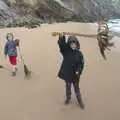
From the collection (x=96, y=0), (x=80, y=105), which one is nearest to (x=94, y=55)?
(x=80, y=105)

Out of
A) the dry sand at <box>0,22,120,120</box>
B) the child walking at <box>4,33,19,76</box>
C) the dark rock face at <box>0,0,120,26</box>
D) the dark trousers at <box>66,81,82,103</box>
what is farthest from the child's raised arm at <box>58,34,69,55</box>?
the dark rock face at <box>0,0,120,26</box>

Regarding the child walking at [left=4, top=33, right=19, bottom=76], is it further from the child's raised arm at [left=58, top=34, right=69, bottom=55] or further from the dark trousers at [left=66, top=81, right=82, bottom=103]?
the child's raised arm at [left=58, top=34, right=69, bottom=55]

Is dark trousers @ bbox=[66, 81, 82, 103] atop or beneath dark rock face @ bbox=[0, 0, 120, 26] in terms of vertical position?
atop

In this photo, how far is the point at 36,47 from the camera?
1602 centimetres

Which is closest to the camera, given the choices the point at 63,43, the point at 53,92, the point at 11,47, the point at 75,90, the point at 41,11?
the point at 63,43

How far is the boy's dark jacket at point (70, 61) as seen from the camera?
25.5 ft

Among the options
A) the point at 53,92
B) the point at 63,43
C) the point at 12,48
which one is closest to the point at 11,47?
the point at 12,48

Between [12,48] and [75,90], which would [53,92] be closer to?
[75,90]

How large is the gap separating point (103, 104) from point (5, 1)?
2960 centimetres

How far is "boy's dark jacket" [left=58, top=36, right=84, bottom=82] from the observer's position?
7758 mm

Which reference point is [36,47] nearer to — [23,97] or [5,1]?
[23,97]

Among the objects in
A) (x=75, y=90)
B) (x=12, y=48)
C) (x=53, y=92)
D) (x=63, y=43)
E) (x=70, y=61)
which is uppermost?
(x=63, y=43)

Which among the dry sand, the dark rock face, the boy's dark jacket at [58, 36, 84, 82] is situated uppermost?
the boy's dark jacket at [58, 36, 84, 82]

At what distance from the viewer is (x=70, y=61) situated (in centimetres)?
778
